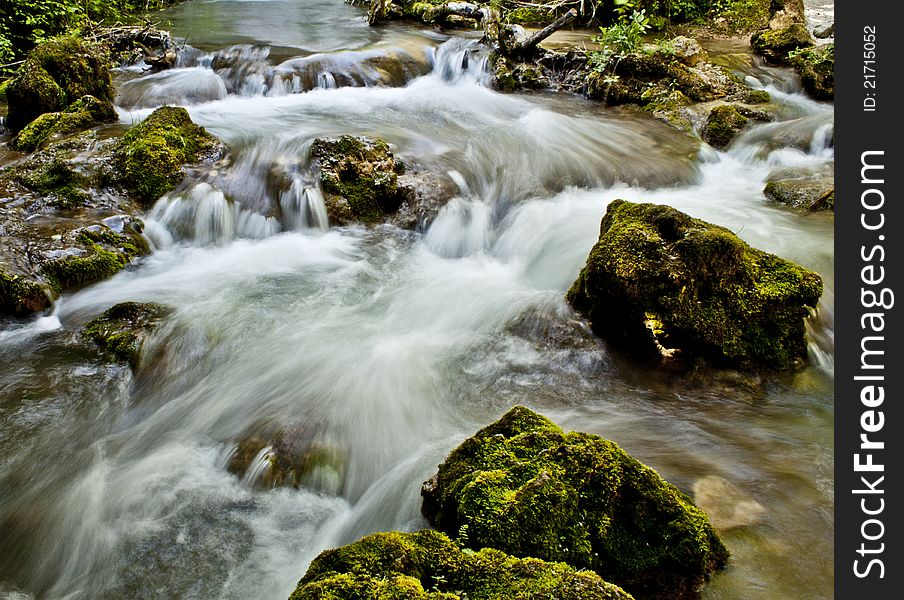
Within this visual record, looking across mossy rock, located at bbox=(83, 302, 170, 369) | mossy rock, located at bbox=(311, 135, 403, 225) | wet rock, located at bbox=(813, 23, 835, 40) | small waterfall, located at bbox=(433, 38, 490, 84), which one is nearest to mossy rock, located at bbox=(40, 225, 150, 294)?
mossy rock, located at bbox=(83, 302, 170, 369)

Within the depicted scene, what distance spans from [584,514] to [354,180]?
5.87 metres

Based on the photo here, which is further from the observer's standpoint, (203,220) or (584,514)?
(203,220)

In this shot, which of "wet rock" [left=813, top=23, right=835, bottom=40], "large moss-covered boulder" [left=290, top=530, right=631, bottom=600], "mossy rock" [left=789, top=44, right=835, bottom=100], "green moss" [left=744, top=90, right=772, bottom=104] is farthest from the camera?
"wet rock" [left=813, top=23, right=835, bottom=40]

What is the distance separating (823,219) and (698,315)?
378 centimetres

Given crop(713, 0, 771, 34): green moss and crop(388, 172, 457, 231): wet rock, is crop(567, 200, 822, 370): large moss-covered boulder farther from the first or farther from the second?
crop(713, 0, 771, 34): green moss

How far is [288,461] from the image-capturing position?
A: 413 centimetres

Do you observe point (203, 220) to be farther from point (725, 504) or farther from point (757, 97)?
point (757, 97)

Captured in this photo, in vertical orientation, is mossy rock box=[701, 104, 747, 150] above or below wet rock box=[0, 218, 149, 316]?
above

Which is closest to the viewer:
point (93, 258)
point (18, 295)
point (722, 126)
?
Result: point (18, 295)

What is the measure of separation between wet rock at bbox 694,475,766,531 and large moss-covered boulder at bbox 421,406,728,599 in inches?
14.4

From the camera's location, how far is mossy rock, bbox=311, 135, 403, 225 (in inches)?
305

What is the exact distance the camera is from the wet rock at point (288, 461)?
4.01m

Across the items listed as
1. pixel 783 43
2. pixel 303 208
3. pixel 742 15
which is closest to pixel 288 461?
pixel 303 208

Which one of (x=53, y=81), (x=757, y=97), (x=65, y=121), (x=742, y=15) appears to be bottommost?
(x=65, y=121)
